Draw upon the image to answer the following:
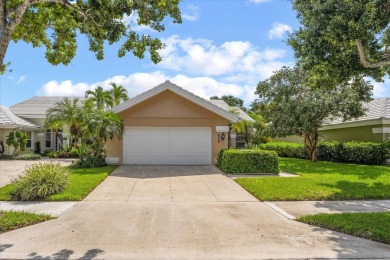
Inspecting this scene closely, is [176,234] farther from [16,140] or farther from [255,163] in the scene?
[16,140]

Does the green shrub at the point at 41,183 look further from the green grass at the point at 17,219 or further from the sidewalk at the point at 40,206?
the green grass at the point at 17,219

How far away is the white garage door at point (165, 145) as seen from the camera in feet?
57.7

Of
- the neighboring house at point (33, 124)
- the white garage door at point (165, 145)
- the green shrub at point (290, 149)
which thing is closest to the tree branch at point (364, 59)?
the white garage door at point (165, 145)

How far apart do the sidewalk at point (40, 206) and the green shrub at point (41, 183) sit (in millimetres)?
361

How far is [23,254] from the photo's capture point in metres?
5.25

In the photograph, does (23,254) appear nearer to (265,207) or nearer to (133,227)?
(133,227)

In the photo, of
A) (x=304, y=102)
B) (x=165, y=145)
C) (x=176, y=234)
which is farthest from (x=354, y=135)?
(x=176, y=234)

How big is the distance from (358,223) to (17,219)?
780cm

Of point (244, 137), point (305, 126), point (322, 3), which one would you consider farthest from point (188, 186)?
point (244, 137)

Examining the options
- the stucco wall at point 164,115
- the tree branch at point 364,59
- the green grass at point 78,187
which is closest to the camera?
the green grass at point 78,187

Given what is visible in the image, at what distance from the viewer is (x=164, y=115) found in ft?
57.4

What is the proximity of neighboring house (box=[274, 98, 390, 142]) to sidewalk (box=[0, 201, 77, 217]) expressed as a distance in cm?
1868

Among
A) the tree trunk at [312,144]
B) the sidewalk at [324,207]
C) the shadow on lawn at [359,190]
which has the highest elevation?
the tree trunk at [312,144]

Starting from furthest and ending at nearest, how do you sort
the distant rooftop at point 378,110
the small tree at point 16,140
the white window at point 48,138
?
the white window at point 48,138, the small tree at point 16,140, the distant rooftop at point 378,110
